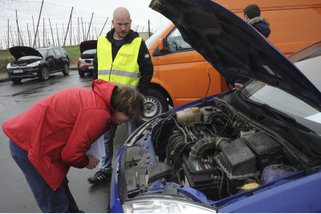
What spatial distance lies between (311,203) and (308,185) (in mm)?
90

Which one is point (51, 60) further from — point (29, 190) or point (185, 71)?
point (29, 190)

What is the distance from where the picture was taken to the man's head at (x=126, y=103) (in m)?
2.11

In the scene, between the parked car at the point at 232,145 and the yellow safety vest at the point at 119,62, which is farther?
the yellow safety vest at the point at 119,62

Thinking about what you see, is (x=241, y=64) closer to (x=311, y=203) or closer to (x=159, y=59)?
(x=311, y=203)

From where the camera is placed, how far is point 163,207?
1.67 m

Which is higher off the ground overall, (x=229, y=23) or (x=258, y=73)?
(x=229, y=23)

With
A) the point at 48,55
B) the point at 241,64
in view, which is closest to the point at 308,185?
the point at 241,64

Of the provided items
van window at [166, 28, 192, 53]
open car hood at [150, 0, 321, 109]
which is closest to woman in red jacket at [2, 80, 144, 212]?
open car hood at [150, 0, 321, 109]

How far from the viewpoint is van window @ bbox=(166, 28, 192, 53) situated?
518 centimetres

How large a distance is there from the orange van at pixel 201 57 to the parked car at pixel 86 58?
929 cm

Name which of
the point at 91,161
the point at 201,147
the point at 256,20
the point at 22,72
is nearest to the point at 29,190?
the point at 91,161

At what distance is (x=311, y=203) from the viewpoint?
158 centimetres

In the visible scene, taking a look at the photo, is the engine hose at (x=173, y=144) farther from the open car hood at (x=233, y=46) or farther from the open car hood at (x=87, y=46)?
the open car hood at (x=87, y=46)

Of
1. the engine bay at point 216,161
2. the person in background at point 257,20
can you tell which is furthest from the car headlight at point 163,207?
the person in background at point 257,20
